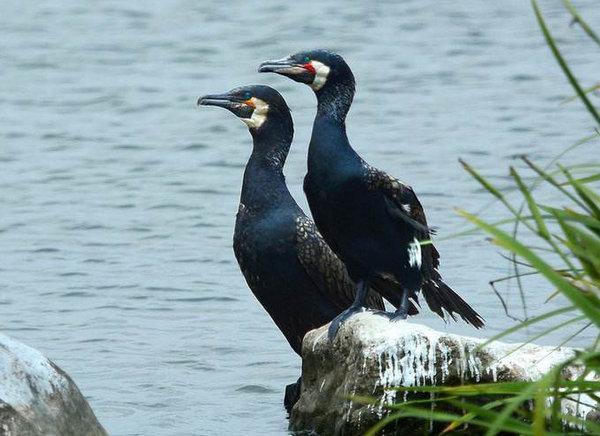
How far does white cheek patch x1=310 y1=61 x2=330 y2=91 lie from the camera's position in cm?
662

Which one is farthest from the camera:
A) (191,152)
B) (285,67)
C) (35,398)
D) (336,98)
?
(191,152)

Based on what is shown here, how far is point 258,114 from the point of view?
287 inches

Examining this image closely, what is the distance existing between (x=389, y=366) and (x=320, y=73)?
1468 millimetres

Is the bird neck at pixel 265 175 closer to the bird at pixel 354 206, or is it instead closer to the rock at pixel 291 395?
the bird at pixel 354 206

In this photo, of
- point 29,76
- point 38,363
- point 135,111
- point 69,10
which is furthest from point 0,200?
point 69,10

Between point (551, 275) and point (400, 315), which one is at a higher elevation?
point (551, 275)

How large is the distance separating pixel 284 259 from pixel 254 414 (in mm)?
698

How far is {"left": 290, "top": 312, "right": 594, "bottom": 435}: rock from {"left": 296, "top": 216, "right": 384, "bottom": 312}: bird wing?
26.2 inches

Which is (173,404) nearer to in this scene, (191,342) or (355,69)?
(191,342)

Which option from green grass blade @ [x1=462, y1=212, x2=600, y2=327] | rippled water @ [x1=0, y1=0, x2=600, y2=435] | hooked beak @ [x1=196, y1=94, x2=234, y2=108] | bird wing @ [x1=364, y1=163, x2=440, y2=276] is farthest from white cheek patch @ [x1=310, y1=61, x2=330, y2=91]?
green grass blade @ [x1=462, y1=212, x2=600, y2=327]

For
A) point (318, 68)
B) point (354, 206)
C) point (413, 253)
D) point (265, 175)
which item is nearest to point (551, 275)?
point (354, 206)

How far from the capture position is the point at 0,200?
1102cm

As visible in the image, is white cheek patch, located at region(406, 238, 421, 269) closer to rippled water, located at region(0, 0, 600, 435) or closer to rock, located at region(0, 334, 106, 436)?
rippled water, located at region(0, 0, 600, 435)

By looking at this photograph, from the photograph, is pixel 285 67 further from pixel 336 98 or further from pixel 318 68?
pixel 336 98
